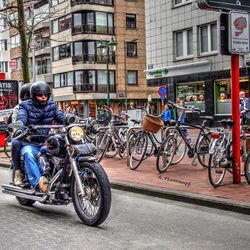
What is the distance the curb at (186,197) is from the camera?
281 inches

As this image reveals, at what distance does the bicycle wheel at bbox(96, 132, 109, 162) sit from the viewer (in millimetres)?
12891

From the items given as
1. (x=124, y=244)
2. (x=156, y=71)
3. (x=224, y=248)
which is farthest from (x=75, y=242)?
(x=156, y=71)

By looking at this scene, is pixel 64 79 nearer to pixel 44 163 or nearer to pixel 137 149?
pixel 137 149

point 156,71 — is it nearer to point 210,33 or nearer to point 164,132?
point 210,33

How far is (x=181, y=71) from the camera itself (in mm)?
32938

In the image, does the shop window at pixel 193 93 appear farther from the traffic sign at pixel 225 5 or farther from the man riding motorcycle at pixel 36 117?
the man riding motorcycle at pixel 36 117

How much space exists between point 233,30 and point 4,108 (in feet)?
41.0

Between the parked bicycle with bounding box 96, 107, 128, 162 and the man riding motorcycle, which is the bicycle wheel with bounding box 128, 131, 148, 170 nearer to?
the parked bicycle with bounding box 96, 107, 128, 162

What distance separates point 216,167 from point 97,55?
48.0 metres

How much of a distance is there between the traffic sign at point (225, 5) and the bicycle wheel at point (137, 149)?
3.82 m

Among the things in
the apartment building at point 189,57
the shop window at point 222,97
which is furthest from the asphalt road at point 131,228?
the shop window at point 222,97

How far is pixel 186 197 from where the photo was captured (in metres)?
7.89

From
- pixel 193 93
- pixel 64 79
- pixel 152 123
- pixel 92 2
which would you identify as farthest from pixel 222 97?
pixel 64 79

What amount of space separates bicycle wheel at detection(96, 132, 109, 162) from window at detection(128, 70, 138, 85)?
4504cm
